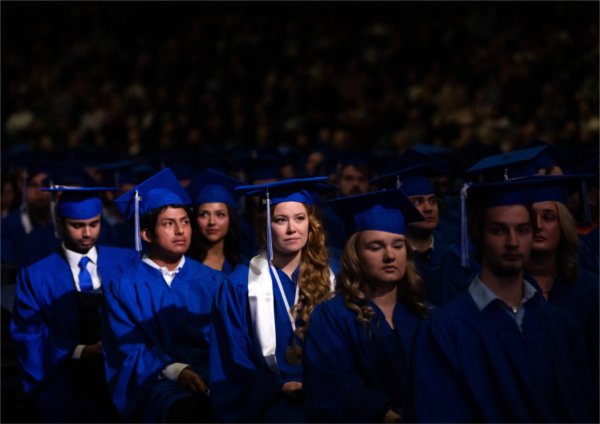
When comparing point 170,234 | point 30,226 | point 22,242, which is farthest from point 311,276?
point 30,226

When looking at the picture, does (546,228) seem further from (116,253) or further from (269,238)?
(116,253)

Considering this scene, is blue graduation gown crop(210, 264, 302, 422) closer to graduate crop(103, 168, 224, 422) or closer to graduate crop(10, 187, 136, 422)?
graduate crop(103, 168, 224, 422)

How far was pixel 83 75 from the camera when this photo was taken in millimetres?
15352

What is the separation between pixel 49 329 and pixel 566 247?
279 cm

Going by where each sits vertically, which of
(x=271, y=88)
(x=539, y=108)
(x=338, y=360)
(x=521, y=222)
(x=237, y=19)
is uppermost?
(x=237, y=19)

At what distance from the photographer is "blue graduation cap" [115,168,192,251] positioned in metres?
4.59

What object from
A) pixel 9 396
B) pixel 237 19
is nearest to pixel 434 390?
pixel 9 396

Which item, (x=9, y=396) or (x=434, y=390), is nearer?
(x=434, y=390)

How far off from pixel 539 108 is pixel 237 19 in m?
6.24

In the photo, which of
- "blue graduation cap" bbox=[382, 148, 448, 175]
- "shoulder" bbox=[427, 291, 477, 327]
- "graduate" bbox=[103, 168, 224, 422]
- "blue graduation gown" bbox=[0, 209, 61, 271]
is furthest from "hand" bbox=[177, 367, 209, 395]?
"blue graduation cap" bbox=[382, 148, 448, 175]

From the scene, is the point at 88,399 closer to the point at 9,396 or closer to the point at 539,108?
the point at 9,396

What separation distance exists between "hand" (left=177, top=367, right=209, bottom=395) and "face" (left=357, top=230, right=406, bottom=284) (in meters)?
1.10

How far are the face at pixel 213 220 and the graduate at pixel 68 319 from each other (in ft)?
1.41

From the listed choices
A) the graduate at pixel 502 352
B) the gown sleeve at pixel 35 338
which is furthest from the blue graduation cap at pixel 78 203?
the graduate at pixel 502 352
